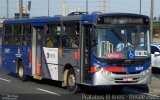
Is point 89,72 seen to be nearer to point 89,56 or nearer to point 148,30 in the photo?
point 89,56

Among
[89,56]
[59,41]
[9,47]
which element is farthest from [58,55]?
[9,47]

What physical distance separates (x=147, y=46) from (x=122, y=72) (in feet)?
4.53

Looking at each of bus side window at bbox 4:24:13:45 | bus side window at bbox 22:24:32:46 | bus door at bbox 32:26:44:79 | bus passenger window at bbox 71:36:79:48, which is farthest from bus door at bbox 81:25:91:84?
bus side window at bbox 4:24:13:45

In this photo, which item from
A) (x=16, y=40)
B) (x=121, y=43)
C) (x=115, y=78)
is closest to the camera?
(x=115, y=78)

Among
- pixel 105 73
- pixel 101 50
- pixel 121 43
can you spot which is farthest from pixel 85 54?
pixel 121 43

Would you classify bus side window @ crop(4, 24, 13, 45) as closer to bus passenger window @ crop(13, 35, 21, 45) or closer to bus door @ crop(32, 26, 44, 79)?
bus passenger window @ crop(13, 35, 21, 45)

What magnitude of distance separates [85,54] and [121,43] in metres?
1.29

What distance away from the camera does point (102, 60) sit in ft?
47.5

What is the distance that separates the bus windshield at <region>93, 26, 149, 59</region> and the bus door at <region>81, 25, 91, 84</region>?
0.54m

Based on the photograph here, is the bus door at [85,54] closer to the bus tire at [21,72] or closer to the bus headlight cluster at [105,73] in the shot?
the bus headlight cluster at [105,73]

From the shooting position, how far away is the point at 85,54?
15.2 m

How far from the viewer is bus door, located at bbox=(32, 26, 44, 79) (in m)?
18.9

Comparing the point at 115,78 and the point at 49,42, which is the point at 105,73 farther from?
the point at 49,42

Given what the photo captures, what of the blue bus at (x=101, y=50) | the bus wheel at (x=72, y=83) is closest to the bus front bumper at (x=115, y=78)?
the blue bus at (x=101, y=50)
